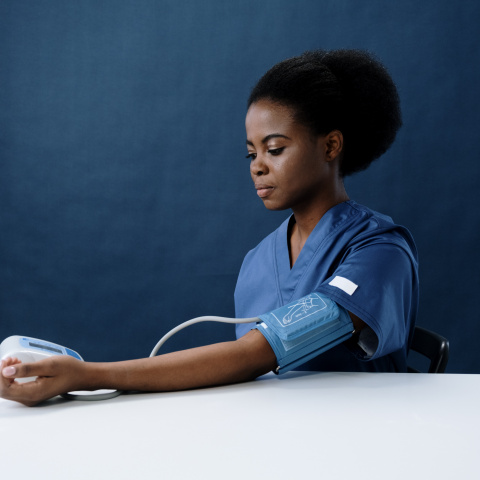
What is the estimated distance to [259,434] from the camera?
59cm

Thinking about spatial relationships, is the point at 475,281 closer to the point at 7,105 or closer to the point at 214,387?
the point at 214,387

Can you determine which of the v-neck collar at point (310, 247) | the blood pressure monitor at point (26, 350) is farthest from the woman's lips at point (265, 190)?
the blood pressure monitor at point (26, 350)

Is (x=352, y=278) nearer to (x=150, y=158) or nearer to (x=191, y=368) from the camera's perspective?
(x=191, y=368)

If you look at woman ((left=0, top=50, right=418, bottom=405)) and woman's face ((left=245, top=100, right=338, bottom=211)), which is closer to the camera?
woman ((left=0, top=50, right=418, bottom=405))

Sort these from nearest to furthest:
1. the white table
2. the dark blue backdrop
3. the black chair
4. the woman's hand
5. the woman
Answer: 1. the white table
2. the woman's hand
3. the woman
4. the black chair
5. the dark blue backdrop

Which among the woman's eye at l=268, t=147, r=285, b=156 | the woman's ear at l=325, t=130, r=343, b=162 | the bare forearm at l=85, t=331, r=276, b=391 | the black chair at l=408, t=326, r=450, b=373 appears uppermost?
the woman's ear at l=325, t=130, r=343, b=162

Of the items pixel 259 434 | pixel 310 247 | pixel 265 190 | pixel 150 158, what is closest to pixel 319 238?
pixel 310 247

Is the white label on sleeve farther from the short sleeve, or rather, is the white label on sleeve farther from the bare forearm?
the bare forearm

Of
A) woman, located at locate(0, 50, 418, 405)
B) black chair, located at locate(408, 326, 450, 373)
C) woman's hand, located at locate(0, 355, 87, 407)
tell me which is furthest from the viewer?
black chair, located at locate(408, 326, 450, 373)

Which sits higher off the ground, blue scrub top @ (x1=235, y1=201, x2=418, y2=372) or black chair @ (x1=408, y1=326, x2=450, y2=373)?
blue scrub top @ (x1=235, y1=201, x2=418, y2=372)

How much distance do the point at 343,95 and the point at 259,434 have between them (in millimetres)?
732

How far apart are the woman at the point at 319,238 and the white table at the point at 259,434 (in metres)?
0.04

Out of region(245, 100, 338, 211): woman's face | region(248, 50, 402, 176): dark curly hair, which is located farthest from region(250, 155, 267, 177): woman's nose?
region(248, 50, 402, 176): dark curly hair

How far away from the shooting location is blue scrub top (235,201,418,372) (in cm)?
84
